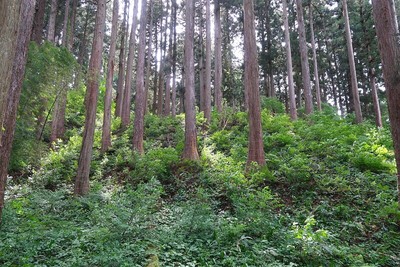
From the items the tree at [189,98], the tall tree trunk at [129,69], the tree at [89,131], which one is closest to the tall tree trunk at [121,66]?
the tall tree trunk at [129,69]

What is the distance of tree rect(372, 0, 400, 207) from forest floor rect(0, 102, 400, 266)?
74.4 inches

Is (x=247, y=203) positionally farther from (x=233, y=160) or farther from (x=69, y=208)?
(x=69, y=208)

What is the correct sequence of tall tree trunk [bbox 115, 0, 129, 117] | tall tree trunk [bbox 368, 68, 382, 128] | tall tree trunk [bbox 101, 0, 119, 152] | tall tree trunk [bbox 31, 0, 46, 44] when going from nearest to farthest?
1. tall tree trunk [bbox 31, 0, 46, 44]
2. tall tree trunk [bbox 101, 0, 119, 152]
3. tall tree trunk [bbox 368, 68, 382, 128]
4. tall tree trunk [bbox 115, 0, 129, 117]

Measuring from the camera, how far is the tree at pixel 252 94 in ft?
31.0

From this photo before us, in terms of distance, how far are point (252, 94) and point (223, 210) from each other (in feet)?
13.6

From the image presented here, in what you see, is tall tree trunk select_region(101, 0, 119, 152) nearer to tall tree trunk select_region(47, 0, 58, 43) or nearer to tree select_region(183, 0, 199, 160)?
tall tree trunk select_region(47, 0, 58, 43)

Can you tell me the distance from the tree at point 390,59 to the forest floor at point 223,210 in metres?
1.89

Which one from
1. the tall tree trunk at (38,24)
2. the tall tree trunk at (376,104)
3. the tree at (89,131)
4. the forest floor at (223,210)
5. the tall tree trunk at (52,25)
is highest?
the tall tree trunk at (52,25)

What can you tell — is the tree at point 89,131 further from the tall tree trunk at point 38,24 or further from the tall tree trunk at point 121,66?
the tall tree trunk at point 121,66

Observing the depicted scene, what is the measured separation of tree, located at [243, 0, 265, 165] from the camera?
31.0 ft

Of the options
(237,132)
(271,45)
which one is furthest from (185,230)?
(271,45)

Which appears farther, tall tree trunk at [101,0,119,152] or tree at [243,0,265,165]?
tall tree trunk at [101,0,119,152]

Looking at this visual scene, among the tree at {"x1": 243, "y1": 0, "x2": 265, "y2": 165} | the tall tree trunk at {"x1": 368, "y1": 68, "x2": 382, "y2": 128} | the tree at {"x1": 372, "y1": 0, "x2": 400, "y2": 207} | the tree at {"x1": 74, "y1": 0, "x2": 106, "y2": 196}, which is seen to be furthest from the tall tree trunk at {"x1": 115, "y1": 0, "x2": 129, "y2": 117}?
the tree at {"x1": 372, "y1": 0, "x2": 400, "y2": 207}

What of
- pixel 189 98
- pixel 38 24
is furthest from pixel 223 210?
pixel 38 24
